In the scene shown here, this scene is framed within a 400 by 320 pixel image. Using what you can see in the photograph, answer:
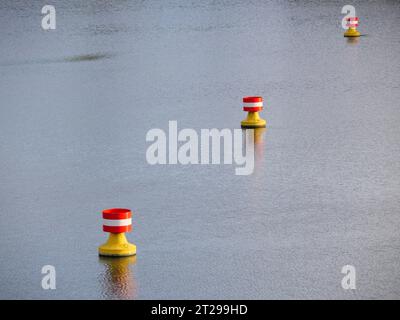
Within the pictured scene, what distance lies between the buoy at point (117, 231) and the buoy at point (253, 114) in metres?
6.73

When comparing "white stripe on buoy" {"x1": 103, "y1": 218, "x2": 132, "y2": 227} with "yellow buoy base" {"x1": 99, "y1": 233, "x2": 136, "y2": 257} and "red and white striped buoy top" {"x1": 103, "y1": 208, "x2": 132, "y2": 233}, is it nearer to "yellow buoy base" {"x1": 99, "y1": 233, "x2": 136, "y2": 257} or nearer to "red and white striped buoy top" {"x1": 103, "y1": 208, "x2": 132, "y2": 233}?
"red and white striped buoy top" {"x1": 103, "y1": 208, "x2": 132, "y2": 233}

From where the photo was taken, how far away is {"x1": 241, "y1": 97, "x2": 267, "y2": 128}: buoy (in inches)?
728

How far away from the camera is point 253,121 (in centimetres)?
1867

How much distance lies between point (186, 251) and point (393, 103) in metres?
9.26

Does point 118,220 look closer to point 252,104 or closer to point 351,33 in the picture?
point 252,104

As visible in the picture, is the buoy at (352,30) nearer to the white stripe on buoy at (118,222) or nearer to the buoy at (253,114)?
the buoy at (253,114)

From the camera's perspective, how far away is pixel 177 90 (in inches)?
873

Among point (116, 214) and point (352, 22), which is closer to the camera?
point (116, 214)

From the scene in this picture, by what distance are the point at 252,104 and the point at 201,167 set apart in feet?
8.76

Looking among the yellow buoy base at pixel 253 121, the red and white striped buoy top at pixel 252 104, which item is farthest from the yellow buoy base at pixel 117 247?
the yellow buoy base at pixel 253 121

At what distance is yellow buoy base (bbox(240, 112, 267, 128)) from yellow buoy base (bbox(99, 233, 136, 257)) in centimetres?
689

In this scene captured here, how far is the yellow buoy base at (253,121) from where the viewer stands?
18672 mm

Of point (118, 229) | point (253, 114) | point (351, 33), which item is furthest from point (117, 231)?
point (351, 33)

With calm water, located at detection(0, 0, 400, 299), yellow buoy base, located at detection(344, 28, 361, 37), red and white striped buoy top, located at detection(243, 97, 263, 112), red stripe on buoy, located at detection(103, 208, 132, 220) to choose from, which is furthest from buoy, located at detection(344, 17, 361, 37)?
red stripe on buoy, located at detection(103, 208, 132, 220)
